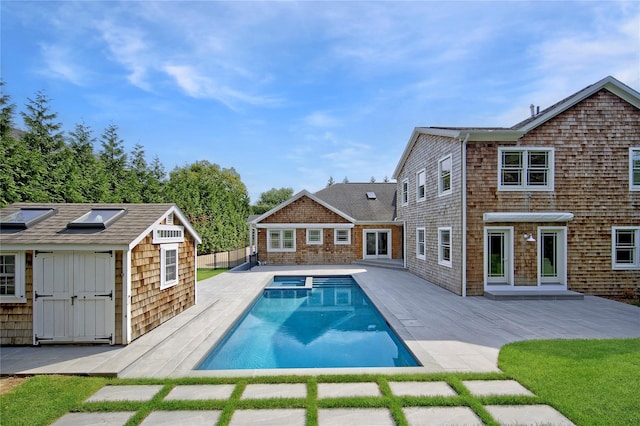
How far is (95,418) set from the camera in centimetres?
404

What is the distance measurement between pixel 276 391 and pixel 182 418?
1.31 meters

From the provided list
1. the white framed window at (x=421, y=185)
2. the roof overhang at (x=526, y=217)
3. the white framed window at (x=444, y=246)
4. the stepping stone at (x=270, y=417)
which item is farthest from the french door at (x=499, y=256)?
the stepping stone at (x=270, y=417)

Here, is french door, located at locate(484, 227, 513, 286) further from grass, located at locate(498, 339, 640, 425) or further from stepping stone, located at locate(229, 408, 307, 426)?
stepping stone, located at locate(229, 408, 307, 426)

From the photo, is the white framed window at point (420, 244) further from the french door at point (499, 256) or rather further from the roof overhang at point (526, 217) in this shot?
the roof overhang at point (526, 217)

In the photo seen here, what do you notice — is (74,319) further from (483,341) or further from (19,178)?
(483,341)

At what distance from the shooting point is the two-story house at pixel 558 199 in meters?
11.1

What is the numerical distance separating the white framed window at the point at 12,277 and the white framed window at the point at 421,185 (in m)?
14.1

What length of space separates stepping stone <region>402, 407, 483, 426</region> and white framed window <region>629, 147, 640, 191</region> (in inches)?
488

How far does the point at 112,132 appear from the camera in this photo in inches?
874

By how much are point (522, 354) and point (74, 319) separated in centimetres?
894

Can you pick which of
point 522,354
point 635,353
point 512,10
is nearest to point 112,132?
point 512,10

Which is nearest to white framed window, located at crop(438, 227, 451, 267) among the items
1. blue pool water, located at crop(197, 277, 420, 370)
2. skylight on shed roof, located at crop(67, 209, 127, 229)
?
blue pool water, located at crop(197, 277, 420, 370)

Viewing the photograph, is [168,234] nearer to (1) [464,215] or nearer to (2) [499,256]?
(1) [464,215]

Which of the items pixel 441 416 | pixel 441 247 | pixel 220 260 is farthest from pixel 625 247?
pixel 220 260
